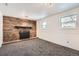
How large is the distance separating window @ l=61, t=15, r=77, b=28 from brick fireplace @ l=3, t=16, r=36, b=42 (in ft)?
14.4

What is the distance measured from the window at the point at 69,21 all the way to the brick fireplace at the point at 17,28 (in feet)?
14.4

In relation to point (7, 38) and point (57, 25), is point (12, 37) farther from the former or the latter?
point (57, 25)

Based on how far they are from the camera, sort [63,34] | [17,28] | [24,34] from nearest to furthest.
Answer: [63,34]
[17,28]
[24,34]

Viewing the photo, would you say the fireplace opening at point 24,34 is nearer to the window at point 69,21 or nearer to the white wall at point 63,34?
the white wall at point 63,34

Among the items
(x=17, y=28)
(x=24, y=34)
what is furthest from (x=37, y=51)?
(x=24, y=34)

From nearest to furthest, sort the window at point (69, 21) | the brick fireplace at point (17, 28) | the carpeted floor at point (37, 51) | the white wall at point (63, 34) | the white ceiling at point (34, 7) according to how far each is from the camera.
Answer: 1. the carpeted floor at point (37, 51)
2. the white ceiling at point (34, 7)
3. the white wall at point (63, 34)
4. the window at point (69, 21)
5. the brick fireplace at point (17, 28)

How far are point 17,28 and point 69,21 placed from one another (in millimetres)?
4883

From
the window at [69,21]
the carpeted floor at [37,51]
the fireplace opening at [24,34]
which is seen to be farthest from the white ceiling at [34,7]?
the fireplace opening at [24,34]

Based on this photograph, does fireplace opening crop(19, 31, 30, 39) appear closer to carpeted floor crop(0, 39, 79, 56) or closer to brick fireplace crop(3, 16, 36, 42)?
brick fireplace crop(3, 16, 36, 42)

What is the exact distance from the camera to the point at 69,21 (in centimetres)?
473

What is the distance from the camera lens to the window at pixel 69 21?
4.41 meters

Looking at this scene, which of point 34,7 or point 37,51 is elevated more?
point 34,7

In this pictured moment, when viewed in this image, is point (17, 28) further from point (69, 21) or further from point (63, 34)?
point (69, 21)

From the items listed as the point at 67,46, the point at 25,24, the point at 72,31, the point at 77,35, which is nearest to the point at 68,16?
the point at 72,31
